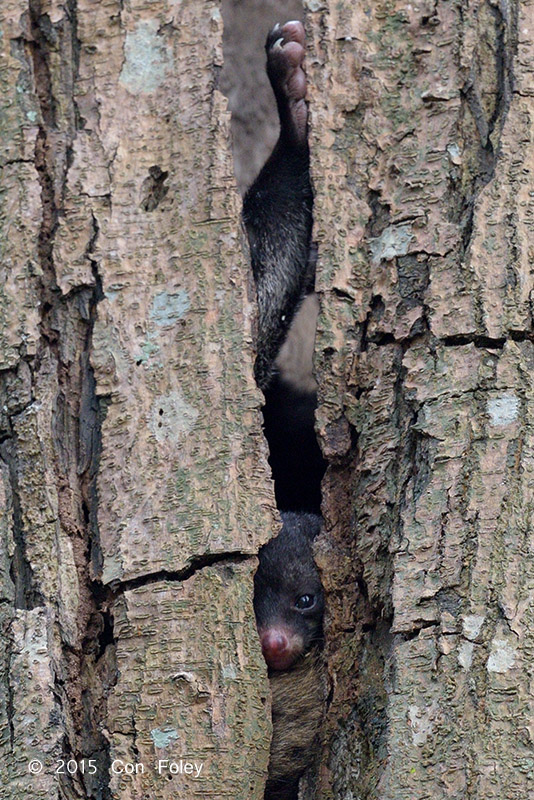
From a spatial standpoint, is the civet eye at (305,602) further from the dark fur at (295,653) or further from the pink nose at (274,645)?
the pink nose at (274,645)

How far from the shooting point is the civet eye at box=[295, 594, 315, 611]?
3.06 metres

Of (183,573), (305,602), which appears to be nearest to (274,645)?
(305,602)

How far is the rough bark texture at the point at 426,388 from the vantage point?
206 cm

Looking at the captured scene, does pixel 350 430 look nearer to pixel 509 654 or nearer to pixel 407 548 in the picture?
pixel 407 548

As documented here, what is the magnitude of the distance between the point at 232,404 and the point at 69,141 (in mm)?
706

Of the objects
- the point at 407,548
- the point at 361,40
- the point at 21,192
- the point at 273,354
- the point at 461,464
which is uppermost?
the point at 361,40

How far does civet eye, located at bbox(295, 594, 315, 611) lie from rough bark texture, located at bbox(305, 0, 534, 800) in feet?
2.31

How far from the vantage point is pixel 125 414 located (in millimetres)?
2275

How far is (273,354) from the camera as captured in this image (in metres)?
3.07

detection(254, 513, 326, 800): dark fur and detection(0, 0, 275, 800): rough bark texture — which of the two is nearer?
detection(0, 0, 275, 800): rough bark texture

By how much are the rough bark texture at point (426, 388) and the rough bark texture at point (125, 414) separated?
0.22 meters

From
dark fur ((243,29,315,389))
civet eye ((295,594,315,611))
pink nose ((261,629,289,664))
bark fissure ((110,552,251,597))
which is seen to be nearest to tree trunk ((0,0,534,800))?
bark fissure ((110,552,251,597))

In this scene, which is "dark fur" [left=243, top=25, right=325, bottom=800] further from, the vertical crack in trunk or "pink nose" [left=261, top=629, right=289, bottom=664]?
the vertical crack in trunk

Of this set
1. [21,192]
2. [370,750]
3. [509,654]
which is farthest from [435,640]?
[21,192]
